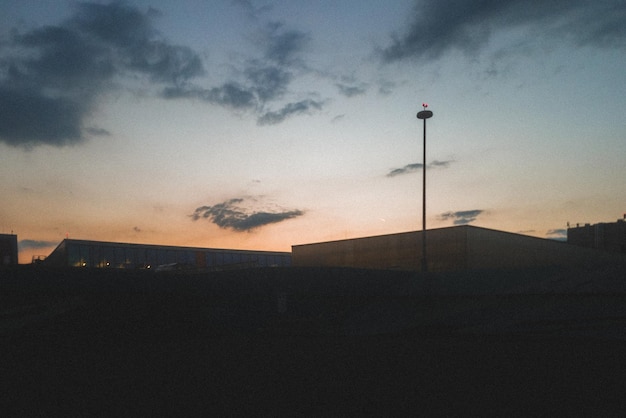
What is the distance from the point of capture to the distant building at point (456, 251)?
31.5 meters

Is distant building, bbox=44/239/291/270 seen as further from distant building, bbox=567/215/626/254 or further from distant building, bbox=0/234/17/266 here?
distant building, bbox=567/215/626/254

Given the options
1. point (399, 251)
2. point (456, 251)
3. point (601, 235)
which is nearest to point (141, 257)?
point (399, 251)

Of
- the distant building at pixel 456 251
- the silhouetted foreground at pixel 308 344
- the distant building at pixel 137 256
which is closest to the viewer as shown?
the silhouetted foreground at pixel 308 344

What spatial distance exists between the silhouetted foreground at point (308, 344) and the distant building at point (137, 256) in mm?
23414

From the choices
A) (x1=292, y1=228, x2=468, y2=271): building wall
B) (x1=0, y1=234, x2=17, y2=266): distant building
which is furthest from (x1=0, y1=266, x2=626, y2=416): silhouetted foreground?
(x1=0, y1=234, x2=17, y2=266): distant building

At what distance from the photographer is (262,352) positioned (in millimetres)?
11492

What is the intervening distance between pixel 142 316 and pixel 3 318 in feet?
15.3

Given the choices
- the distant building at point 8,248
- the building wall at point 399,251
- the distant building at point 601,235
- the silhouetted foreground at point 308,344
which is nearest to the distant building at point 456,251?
the building wall at point 399,251

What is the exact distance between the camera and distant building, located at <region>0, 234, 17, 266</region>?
163 feet

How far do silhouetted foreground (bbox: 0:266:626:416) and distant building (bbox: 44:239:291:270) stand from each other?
76.8ft

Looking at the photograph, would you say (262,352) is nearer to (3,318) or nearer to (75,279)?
(3,318)

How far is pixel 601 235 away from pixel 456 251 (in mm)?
76613

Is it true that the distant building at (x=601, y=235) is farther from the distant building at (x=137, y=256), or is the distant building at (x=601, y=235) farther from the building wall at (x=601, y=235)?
the distant building at (x=137, y=256)

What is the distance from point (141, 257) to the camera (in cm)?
5272
